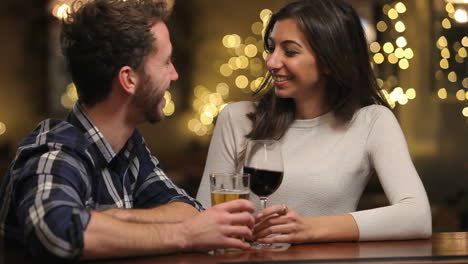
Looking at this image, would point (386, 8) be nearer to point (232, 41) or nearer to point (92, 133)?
point (232, 41)

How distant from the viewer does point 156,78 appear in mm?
1947

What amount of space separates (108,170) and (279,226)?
0.48 m

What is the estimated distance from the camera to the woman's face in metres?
2.35

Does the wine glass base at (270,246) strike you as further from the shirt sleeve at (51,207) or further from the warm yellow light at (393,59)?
the warm yellow light at (393,59)

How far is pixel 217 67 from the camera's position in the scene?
7559 mm

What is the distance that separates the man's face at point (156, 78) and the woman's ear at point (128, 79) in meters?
0.01

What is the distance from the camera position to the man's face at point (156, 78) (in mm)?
1933

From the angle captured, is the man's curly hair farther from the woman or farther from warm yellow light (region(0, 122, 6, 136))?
warm yellow light (region(0, 122, 6, 136))

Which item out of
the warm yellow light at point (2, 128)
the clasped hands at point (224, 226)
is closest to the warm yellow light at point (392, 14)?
the warm yellow light at point (2, 128)

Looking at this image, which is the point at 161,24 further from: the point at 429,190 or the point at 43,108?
the point at 43,108

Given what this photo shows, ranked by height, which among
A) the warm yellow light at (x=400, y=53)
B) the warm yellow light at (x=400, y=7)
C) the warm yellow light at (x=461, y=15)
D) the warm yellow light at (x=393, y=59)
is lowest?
the warm yellow light at (x=393, y=59)

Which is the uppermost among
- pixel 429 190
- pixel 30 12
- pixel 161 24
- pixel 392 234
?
pixel 30 12

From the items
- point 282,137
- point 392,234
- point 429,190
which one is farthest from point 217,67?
point 392,234

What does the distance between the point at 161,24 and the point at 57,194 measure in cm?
65
